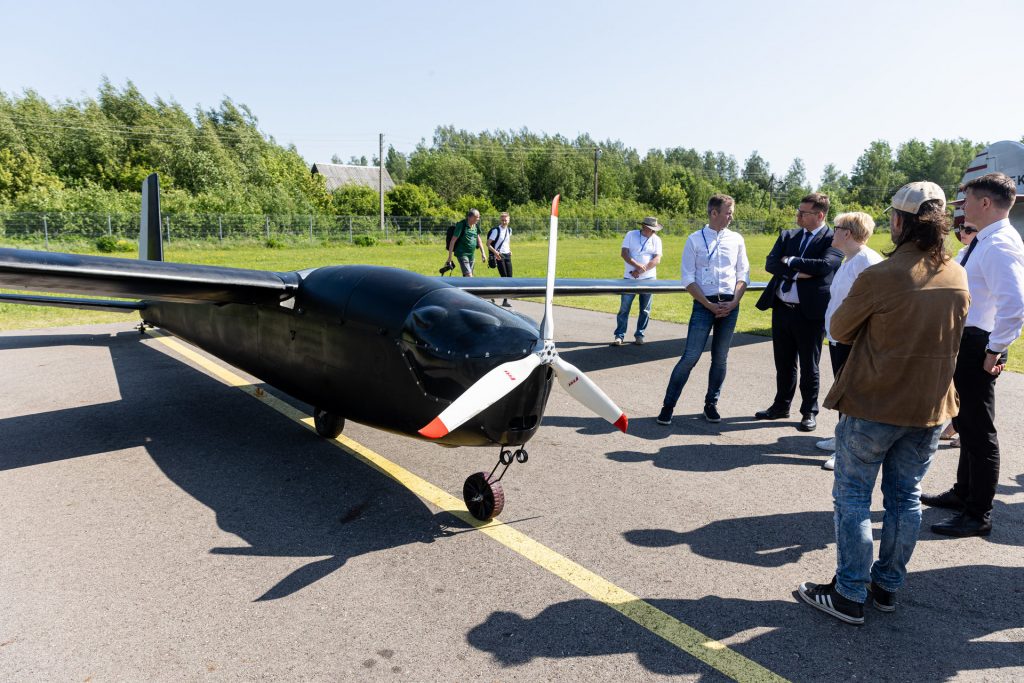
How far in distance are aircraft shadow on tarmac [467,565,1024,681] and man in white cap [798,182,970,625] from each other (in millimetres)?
170

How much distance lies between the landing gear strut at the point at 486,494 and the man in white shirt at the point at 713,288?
8.91 ft

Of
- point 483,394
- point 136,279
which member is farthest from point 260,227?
point 483,394

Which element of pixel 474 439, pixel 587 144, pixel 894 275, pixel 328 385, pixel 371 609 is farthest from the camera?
pixel 587 144

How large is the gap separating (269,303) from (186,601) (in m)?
2.80

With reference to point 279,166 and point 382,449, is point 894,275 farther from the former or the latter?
point 279,166

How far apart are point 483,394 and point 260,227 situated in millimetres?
42200

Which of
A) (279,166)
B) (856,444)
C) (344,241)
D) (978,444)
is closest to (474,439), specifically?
(856,444)

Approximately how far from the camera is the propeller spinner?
10.5 feet

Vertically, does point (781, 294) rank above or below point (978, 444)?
above

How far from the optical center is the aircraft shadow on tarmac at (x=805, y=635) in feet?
9.03

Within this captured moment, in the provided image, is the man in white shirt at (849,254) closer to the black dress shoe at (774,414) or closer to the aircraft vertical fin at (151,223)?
the black dress shoe at (774,414)

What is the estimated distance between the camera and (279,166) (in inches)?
2491

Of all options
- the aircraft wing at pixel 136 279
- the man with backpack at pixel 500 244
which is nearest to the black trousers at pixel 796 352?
the aircraft wing at pixel 136 279

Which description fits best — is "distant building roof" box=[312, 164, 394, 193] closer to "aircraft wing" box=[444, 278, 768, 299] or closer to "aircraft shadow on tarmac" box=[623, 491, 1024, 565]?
"aircraft wing" box=[444, 278, 768, 299]
